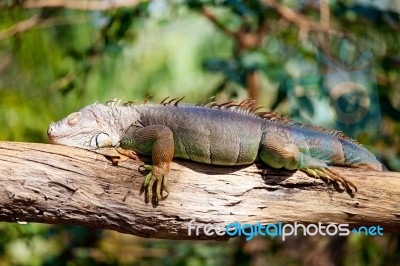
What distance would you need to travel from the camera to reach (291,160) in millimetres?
3693

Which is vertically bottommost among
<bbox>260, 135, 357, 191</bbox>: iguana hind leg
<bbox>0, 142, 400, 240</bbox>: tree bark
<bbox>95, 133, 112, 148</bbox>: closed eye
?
<bbox>0, 142, 400, 240</bbox>: tree bark

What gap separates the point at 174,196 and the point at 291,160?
2.42 feet

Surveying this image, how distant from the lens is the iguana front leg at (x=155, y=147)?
3.45 meters

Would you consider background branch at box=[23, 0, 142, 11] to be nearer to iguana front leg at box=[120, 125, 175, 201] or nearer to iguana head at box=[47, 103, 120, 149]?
iguana head at box=[47, 103, 120, 149]

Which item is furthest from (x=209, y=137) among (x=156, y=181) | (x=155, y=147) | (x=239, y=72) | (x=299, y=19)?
(x=299, y=19)

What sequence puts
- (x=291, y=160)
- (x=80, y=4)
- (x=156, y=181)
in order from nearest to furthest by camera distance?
(x=156, y=181) < (x=291, y=160) < (x=80, y=4)

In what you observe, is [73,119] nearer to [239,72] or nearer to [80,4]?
[239,72]

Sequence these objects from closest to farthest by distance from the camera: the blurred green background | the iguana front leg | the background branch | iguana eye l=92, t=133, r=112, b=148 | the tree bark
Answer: the tree bark → the iguana front leg → iguana eye l=92, t=133, r=112, b=148 → the blurred green background → the background branch

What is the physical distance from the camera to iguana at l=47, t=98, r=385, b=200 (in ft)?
12.1

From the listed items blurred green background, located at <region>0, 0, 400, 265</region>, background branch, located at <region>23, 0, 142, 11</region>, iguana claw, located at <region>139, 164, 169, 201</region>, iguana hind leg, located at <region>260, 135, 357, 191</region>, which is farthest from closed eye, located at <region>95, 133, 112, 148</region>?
background branch, located at <region>23, 0, 142, 11</region>

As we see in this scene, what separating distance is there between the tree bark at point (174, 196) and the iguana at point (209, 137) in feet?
0.28

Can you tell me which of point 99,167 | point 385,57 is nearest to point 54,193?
point 99,167

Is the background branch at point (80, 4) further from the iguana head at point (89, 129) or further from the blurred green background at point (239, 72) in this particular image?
the iguana head at point (89, 129)

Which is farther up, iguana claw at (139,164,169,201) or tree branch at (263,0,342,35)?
tree branch at (263,0,342,35)
